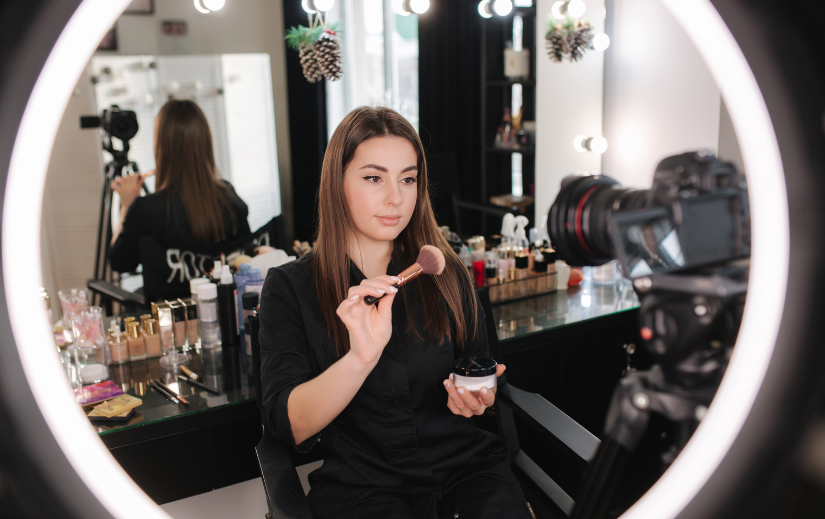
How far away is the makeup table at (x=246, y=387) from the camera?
3.87 feet

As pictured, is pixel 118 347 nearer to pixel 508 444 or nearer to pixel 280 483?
pixel 280 483

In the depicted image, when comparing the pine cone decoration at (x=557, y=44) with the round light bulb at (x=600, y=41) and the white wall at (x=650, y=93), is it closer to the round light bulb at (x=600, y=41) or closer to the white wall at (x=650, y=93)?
the round light bulb at (x=600, y=41)

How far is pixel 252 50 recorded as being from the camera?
2734mm

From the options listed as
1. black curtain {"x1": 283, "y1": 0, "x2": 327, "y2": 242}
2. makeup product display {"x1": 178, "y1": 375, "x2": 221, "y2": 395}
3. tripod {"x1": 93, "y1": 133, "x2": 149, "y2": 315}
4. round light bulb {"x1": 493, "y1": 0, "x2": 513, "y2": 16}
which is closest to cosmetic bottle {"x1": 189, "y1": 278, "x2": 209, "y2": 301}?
makeup product display {"x1": 178, "y1": 375, "x2": 221, "y2": 395}

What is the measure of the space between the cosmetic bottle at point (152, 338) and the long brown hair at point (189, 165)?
676mm

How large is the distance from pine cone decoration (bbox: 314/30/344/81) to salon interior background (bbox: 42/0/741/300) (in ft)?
0.43

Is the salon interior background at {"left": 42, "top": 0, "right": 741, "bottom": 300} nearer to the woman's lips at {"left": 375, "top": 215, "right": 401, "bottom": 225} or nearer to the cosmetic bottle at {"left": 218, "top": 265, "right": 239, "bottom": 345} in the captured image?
the cosmetic bottle at {"left": 218, "top": 265, "right": 239, "bottom": 345}

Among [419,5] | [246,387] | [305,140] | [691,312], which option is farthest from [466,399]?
[305,140]

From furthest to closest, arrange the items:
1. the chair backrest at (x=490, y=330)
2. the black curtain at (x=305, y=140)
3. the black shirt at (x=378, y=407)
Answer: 1. the black curtain at (x=305, y=140)
2. the chair backrest at (x=490, y=330)
3. the black shirt at (x=378, y=407)

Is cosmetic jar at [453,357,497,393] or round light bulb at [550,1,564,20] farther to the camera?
round light bulb at [550,1,564,20]

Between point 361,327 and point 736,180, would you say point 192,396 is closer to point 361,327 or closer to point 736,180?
point 361,327

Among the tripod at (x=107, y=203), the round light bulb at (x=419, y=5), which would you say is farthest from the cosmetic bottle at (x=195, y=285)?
the round light bulb at (x=419, y=5)

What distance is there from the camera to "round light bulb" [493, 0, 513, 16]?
7.34 ft

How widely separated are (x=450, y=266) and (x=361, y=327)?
1.23 ft
